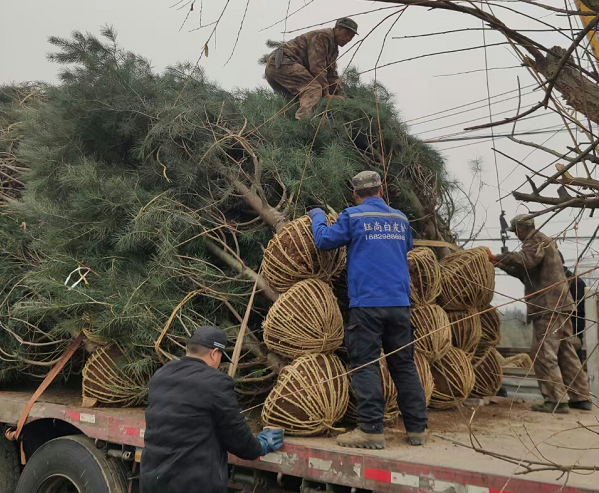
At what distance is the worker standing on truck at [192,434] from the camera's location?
290cm

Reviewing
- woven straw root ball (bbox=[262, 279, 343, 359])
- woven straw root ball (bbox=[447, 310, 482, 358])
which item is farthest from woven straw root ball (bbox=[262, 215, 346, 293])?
woven straw root ball (bbox=[447, 310, 482, 358])

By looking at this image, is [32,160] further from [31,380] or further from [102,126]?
[31,380]

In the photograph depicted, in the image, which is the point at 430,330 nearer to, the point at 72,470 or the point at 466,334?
the point at 466,334

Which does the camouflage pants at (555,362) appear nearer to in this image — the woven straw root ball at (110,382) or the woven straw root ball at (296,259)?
the woven straw root ball at (296,259)

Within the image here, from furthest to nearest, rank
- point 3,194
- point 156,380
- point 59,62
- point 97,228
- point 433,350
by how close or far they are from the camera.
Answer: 1. point 3,194
2. point 59,62
3. point 97,228
4. point 433,350
5. point 156,380

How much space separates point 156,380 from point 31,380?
2.64 meters

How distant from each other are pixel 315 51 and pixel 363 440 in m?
4.33

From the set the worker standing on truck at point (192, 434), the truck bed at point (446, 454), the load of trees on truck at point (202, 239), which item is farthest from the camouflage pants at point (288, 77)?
the worker standing on truck at point (192, 434)

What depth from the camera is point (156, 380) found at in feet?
10.2

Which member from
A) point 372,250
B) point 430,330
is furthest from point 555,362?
point 372,250

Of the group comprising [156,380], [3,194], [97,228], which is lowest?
[156,380]

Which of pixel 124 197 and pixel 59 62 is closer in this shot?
pixel 124 197

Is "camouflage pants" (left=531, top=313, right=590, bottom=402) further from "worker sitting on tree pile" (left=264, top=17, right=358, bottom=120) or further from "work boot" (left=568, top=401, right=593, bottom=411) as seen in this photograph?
"worker sitting on tree pile" (left=264, top=17, right=358, bottom=120)

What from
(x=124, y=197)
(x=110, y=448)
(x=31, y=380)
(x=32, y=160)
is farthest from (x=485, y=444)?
(x=32, y=160)
